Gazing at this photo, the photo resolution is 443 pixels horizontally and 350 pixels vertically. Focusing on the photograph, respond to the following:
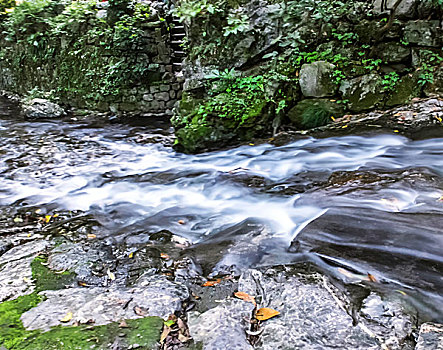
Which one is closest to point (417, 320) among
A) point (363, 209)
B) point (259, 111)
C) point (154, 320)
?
point (363, 209)

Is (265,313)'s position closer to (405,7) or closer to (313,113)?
(313,113)

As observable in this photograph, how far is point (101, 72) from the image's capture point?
10227 mm

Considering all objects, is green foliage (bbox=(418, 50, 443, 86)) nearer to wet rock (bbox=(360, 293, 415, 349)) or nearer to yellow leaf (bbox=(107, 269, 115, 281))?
wet rock (bbox=(360, 293, 415, 349))

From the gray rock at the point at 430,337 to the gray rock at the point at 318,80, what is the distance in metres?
4.89

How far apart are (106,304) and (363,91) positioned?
5593 mm

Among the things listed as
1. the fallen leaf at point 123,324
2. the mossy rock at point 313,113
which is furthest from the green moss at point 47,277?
the mossy rock at point 313,113

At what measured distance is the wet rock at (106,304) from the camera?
6.13ft

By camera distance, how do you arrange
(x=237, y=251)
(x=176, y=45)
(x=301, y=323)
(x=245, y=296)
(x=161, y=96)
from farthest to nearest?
(x=176, y=45) < (x=161, y=96) < (x=237, y=251) < (x=245, y=296) < (x=301, y=323)

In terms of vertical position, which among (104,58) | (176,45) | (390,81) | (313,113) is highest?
(176,45)

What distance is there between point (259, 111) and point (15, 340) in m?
5.16

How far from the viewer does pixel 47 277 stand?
7.90 feet

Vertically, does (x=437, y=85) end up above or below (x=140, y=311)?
above

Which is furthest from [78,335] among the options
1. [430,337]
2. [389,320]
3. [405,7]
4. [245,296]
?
[405,7]

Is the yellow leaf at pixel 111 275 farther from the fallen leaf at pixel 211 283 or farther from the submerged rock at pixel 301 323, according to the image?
the submerged rock at pixel 301 323
